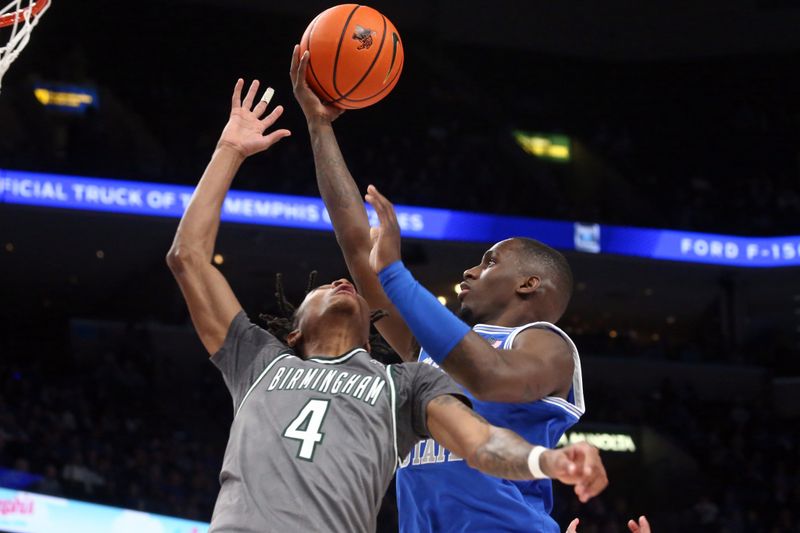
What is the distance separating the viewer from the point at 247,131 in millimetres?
3064

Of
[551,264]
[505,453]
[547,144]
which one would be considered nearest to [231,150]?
[551,264]

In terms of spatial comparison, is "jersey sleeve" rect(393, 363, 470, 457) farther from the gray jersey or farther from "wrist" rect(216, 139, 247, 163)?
"wrist" rect(216, 139, 247, 163)

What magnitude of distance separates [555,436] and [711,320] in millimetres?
16638

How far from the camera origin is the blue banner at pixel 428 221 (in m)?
13.8

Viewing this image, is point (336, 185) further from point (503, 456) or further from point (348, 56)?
point (503, 456)

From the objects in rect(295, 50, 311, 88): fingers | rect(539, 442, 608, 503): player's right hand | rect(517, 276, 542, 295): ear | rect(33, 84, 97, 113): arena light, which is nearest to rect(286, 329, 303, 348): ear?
rect(517, 276, 542, 295): ear

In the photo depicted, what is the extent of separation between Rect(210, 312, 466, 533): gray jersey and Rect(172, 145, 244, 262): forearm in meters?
0.31

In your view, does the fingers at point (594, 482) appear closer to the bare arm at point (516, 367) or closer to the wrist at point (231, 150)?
the bare arm at point (516, 367)

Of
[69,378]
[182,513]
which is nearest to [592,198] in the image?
[69,378]

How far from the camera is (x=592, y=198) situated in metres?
18.2

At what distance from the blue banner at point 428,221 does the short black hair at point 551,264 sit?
33.2 feet

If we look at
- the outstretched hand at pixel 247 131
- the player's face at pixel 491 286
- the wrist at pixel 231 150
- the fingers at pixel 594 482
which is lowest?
the fingers at pixel 594 482

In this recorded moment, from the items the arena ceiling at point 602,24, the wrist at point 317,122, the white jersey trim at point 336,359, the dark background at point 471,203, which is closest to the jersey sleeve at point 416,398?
the white jersey trim at point 336,359

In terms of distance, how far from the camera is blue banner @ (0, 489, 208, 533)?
907 centimetres
